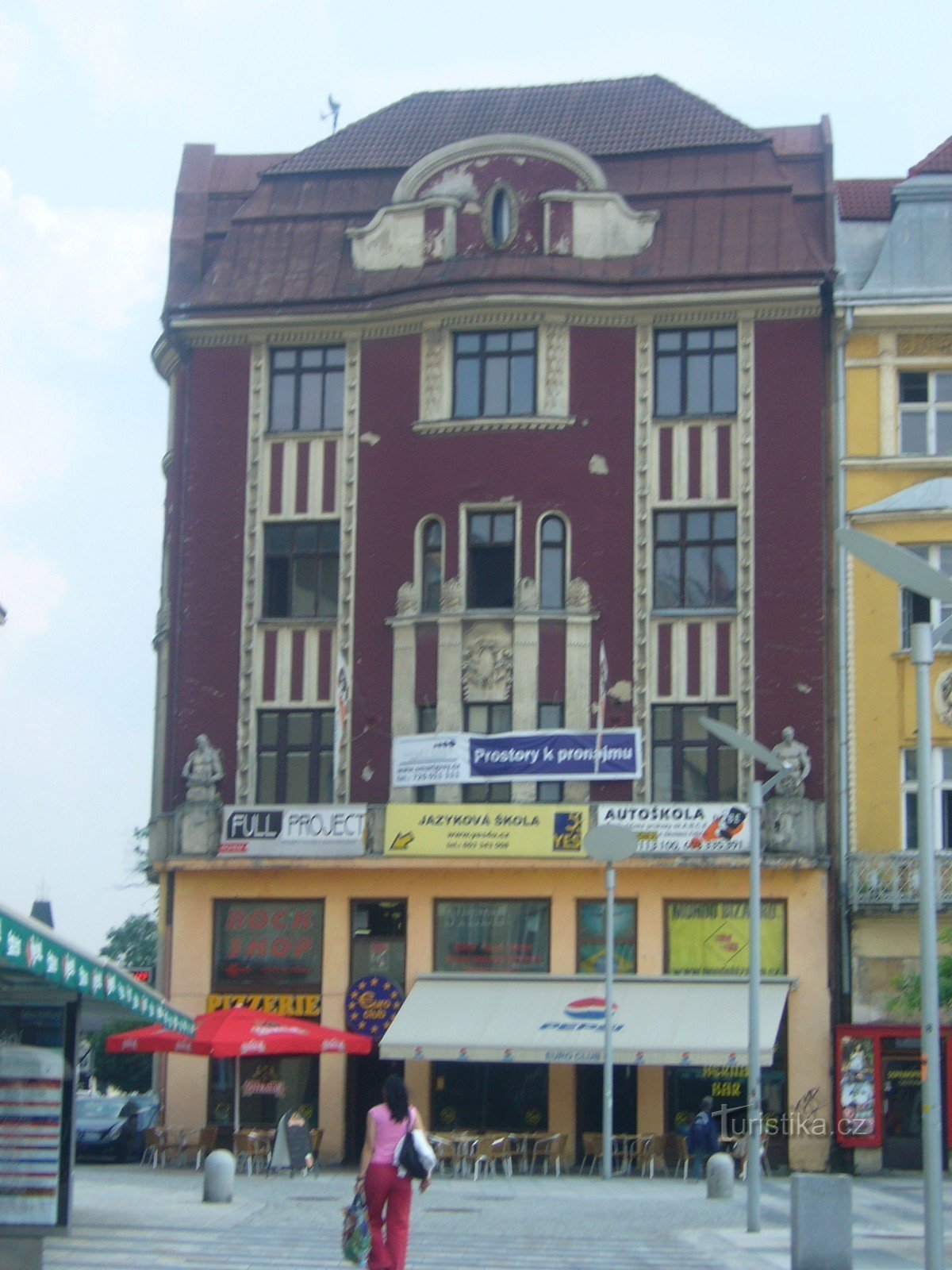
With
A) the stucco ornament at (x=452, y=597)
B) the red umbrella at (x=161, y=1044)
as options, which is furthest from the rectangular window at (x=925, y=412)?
the red umbrella at (x=161, y=1044)

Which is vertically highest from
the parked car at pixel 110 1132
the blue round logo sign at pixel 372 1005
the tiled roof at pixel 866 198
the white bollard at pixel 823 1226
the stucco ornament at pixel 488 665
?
the tiled roof at pixel 866 198

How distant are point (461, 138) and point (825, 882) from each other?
57.3 feet

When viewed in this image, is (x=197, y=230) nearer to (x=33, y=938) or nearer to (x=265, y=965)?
(x=265, y=965)

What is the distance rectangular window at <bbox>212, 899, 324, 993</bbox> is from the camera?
37812 mm

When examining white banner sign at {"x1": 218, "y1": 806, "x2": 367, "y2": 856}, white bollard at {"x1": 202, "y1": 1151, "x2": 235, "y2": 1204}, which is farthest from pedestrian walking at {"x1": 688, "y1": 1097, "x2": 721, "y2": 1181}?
white bollard at {"x1": 202, "y1": 1151, "x2": 235, "y2": 1204}

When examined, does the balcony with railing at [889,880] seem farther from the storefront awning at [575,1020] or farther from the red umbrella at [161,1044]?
the red umbrella at [161,1044]

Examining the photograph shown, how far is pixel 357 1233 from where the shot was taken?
15.5m

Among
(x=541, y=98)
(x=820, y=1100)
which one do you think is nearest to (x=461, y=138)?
(x=541, y=98)

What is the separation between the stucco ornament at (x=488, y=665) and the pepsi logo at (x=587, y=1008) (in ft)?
19.4

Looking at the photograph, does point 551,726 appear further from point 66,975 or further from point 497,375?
point 66,975

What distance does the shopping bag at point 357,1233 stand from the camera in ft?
50.8

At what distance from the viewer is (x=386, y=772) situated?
126 feet

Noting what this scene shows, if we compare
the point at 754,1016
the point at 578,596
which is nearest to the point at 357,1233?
the point at 754,1016

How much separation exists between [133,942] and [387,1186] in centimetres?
8231
